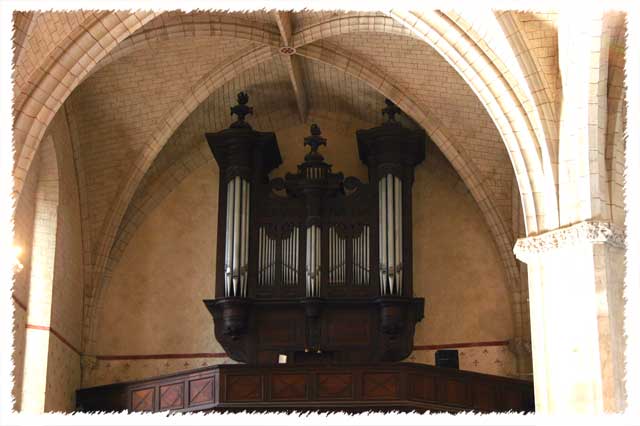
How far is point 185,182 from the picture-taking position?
1691 cm

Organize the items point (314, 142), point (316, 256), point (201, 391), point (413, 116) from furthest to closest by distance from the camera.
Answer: point (314, 142)
point (413, 116)
point (316, 256)
point (201, 391)

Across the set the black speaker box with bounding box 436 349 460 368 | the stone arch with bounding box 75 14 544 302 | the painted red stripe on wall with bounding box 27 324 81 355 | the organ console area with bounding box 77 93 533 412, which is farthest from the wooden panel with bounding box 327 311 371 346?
the stone arch with bounding box 75 14 544 302

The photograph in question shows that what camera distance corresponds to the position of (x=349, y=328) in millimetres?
15180

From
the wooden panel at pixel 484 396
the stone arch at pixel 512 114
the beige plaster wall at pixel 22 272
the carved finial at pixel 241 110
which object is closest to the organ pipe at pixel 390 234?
the wooden panel at pixel 484 396

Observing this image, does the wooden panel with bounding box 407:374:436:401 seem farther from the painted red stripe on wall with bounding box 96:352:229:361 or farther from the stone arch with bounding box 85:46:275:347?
the stone arch with bounding box 85:46:275:347

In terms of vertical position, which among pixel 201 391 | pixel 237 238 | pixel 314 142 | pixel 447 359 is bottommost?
pixel 201 391

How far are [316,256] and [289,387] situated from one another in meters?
2.26

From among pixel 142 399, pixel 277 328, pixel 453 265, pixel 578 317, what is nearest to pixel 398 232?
pixel 453 265

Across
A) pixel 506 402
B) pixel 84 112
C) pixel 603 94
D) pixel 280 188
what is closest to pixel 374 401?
pixel 506 402

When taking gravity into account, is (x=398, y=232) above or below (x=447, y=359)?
above

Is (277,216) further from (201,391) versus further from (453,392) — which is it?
(453,392)

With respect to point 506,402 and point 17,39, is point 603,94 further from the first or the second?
point 17,39

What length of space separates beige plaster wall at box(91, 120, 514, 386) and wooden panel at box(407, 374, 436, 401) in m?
2.19

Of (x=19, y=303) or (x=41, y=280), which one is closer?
(x=19, y=303)
